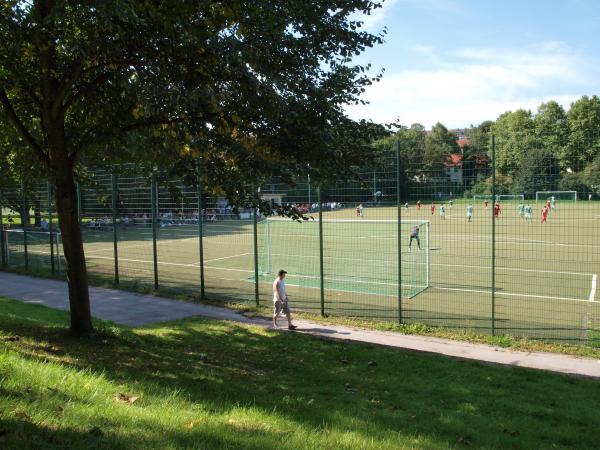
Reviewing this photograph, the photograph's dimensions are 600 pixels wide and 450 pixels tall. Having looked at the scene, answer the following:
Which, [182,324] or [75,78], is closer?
[75,78]

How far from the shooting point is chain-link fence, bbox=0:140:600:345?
1120 cm

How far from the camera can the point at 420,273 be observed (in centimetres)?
1939

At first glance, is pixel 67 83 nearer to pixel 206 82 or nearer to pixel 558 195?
pixel 206 82

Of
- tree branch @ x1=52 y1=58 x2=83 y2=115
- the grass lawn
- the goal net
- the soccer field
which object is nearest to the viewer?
the grass lawn

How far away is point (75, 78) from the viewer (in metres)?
7.71

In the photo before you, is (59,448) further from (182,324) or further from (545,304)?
(545,304)

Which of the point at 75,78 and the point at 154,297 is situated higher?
the point at 75,78

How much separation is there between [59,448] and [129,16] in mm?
4094

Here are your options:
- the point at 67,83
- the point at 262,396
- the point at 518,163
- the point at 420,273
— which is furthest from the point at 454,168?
the point at 420,273

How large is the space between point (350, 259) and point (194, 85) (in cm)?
1699

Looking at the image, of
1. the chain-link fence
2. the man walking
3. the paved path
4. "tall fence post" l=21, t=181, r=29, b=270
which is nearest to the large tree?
the chain-link fence

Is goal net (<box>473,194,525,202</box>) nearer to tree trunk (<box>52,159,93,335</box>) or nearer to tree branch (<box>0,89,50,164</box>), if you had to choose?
tree trunk (<box>52,159,93,335</box>)

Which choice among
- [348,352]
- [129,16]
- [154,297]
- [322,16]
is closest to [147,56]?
[129,16]

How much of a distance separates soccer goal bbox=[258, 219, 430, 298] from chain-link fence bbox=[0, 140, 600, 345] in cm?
10
